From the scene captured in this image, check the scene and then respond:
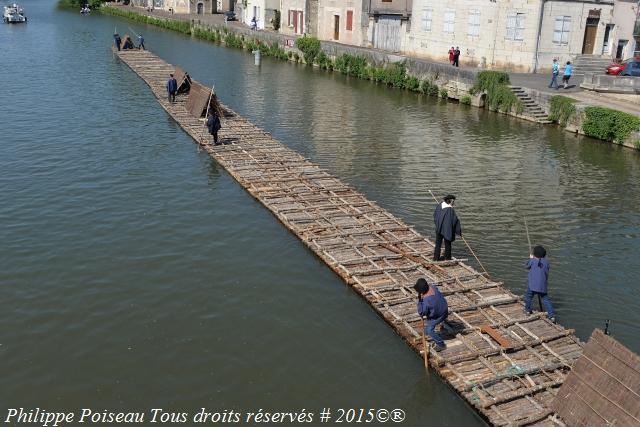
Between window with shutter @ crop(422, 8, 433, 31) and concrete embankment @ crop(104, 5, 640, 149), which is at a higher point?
window with shutter @ crop(422, 8, 433, 31)

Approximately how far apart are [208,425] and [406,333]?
4.78m

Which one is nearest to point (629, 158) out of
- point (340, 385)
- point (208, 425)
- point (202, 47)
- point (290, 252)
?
point (290, 252)

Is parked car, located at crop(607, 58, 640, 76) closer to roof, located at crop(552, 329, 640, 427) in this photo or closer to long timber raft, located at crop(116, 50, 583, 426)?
long timber raft, located at crop(116, 50, 583, 426)

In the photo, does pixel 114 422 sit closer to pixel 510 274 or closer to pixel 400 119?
pixel 510 274

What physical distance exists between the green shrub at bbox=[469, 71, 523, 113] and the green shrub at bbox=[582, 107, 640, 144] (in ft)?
16.1

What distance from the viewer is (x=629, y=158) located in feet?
96.7

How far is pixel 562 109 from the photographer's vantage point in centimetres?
3434

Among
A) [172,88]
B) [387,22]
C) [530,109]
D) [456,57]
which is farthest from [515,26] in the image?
[172,88]

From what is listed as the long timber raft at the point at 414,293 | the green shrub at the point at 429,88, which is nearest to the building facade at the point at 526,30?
the green shrub at the point at 429,88

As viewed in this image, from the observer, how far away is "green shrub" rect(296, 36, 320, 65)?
5600 cm

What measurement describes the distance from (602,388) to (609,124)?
79.9ft

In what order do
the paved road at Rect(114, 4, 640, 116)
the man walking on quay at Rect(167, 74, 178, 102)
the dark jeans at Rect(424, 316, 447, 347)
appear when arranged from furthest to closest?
the man walking on quay at Rect(167, 74, 178, 102)
the paved road at Rect(114, 4, 640, 116)
the dark jeans at Rect(424, 316, 447, 347)

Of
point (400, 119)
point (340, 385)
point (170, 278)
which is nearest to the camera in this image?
point (340, 385)

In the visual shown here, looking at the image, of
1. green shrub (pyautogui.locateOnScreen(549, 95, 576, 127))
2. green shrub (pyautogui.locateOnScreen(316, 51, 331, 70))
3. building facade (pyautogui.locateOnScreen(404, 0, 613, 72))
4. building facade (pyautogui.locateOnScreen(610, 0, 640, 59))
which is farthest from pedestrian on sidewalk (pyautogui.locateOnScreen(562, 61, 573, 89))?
green shrub (pyautogui.locateOnScreen(316, 51, 331, 70))
